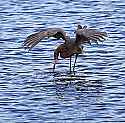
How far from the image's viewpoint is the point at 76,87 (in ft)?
58.0

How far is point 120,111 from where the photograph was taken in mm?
15656

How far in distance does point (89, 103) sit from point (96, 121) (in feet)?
4.03

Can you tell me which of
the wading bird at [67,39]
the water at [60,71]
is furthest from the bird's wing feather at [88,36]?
the water at [60,71]

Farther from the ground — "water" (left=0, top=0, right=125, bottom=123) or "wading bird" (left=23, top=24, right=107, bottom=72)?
"wading bird" (left=23, top=24, right=107, bottom=72)

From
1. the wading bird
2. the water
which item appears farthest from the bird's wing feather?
the water

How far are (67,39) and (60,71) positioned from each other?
0.65 m

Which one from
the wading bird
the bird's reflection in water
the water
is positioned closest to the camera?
the water

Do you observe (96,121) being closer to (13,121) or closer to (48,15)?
(13,121)

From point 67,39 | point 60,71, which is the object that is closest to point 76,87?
point 60,71

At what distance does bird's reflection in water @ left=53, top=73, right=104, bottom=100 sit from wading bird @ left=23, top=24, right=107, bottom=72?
1.62ft

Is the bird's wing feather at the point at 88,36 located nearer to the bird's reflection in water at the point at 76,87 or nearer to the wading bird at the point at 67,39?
the wading bird at the point at 67,39

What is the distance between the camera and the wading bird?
59.8ft

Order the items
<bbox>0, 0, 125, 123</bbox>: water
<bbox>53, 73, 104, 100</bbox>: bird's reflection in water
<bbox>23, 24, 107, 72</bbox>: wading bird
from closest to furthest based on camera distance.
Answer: <bbox>0, 0, 125, 123</bbox>: water < <bbox>53, 73, 104, 100</bbox>: bird's reflection in water < <bbox>23, 24, 107, 72</bbox>: wading bird

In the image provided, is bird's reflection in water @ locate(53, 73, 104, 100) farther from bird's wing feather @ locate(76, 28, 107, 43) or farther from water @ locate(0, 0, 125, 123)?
bird's wing feather @ locate(76, 28, 107, 43)
